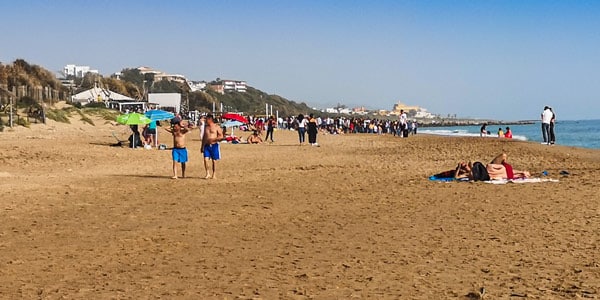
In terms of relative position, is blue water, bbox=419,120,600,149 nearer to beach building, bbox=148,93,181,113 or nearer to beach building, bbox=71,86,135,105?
beach building, bbox=148,93,181,113

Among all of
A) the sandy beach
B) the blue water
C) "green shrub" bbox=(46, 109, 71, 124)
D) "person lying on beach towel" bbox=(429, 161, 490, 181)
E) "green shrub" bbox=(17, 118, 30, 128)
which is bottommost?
the blue water

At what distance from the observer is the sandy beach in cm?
528

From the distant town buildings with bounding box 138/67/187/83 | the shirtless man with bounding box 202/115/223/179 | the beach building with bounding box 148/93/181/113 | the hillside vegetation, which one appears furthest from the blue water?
the distant town buildings with bounding box 138/67/187/83

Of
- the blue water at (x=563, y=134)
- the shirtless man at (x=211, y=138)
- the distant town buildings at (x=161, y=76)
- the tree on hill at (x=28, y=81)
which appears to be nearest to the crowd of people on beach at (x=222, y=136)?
the shirtless man at (x=211, y=138)

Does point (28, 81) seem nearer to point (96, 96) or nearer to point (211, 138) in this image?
point (96, 96)

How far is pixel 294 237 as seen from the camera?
745 cm

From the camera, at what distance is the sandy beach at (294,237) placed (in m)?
5.28

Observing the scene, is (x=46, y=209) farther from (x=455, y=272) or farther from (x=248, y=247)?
(x=455, y=272)

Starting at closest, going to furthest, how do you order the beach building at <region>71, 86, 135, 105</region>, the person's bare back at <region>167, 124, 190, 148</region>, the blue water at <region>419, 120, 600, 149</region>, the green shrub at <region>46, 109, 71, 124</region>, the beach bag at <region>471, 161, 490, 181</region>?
the beach bag at <region>471, 161, 490, 181</region>, the person's bare back at <region>167, 124, 190, 148</region>, the green shrub at <region>46, 109, 71, 124</region>, the blue water at <region>419, 120, 600, 149</region>, the beach building at <region>71, 86, 135, 105</region>

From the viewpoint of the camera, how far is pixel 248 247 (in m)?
6.88

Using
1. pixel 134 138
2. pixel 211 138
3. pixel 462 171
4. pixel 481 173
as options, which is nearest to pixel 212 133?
pixel 211 138

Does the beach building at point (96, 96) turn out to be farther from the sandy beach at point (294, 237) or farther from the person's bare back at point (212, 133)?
the person's bare back at point (212, 133)

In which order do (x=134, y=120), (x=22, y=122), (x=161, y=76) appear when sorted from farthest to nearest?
(x=161, y=76) → (x=22, y=122) → (x=134, y=120)

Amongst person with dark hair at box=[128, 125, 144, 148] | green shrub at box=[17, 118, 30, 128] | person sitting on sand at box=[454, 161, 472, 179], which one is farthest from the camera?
green shrub at box=[17, 118, 30, 128]
